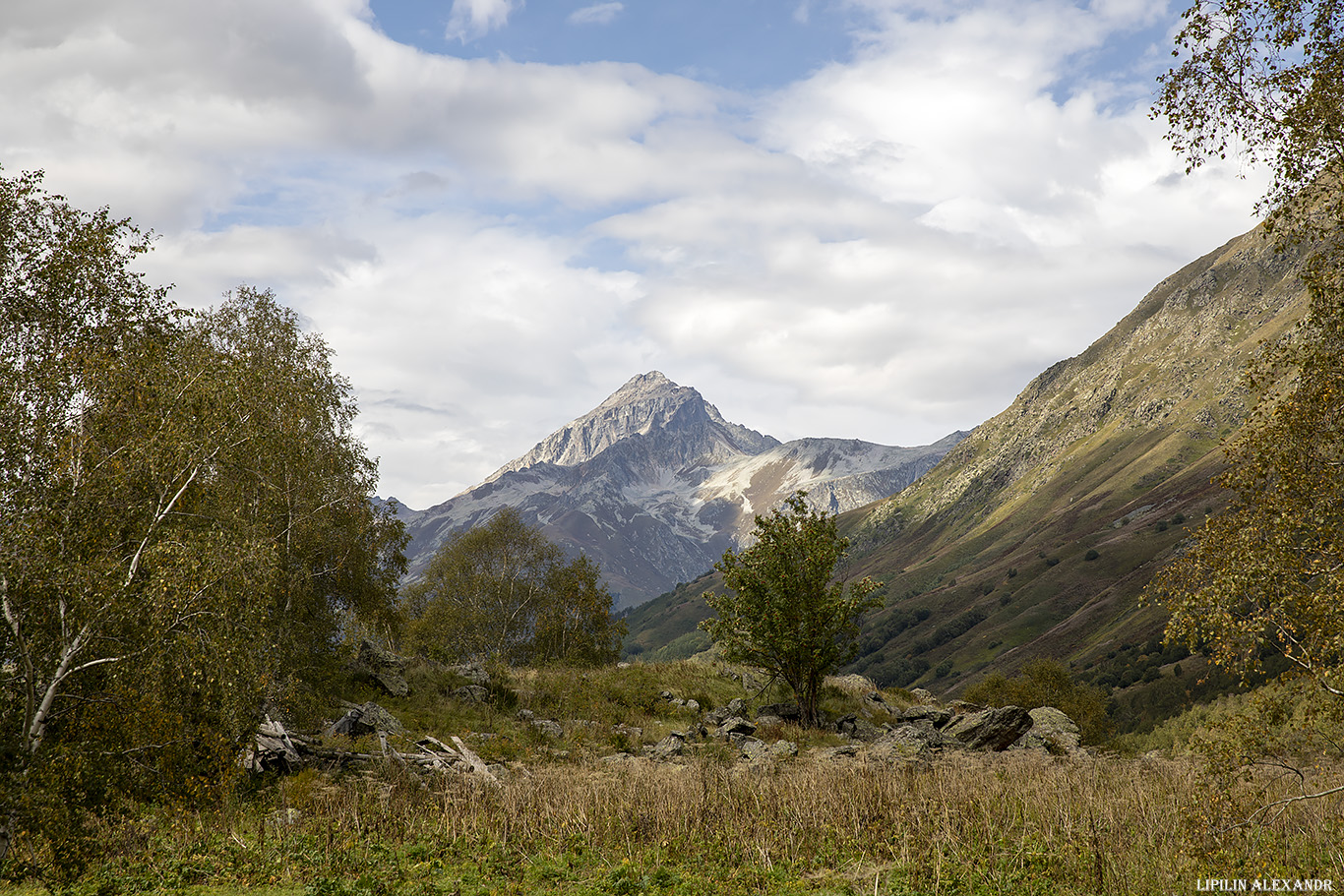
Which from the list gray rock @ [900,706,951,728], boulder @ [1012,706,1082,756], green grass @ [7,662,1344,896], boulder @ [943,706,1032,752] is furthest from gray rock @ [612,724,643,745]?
boulder @ [1012,706,1082,756]

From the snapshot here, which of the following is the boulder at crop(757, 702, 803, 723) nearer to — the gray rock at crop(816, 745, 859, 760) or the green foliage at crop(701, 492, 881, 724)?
the green foliage at crop(701, 492, 881, 724)

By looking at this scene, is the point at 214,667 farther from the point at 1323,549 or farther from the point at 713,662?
the point at 713,662

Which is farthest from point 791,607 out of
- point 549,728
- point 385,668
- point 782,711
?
point 385,668

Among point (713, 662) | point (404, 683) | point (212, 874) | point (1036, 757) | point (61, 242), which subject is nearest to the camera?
point (212, 874)

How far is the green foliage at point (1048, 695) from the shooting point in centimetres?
5941

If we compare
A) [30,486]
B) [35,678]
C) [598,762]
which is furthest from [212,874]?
[598,762]

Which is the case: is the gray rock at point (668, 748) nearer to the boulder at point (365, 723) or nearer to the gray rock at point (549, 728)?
the gray rock at point (549, 728)

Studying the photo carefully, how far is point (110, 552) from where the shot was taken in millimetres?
18812

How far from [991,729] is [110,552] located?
34588 millimetres

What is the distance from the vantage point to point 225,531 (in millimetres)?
21297

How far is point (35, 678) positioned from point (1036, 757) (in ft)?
101

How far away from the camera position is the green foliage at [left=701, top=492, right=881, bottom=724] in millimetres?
38531

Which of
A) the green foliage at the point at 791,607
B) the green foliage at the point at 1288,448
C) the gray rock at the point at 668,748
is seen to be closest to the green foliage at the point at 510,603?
the green foliage at the point at 791,607

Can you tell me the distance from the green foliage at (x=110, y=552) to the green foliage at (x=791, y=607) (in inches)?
915
